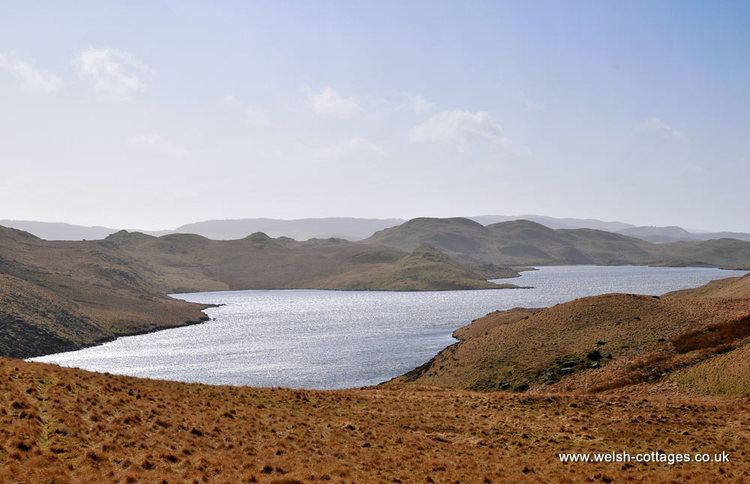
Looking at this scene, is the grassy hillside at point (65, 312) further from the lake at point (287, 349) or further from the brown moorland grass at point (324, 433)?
the brown moorland grass at point (324, 433)

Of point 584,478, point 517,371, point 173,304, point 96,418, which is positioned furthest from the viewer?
point 173,304

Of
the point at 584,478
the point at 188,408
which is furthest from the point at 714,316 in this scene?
the point at 188,408

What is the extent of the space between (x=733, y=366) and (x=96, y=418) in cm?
5011

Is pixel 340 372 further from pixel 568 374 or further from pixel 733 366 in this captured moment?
pixel 733 366

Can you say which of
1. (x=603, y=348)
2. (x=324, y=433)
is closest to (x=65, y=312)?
Result: (x=603, y=348)

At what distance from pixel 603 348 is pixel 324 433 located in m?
46.5

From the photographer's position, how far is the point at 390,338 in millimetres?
119375

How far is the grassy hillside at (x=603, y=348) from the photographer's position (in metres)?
58.5

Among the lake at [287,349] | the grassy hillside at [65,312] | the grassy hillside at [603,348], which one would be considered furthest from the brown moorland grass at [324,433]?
the grassy hillside at [65,312]

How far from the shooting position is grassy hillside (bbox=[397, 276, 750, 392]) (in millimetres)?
58469

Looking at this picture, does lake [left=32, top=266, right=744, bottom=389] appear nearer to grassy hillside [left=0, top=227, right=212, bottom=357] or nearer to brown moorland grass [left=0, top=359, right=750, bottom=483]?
grassy hillside [left=0, top=227, right=212, bottom=357]

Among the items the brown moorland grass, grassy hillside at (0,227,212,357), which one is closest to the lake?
grassy hillside at (0,227,212,357)

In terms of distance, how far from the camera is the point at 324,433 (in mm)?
32562

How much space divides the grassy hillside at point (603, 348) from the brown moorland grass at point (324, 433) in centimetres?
1291
